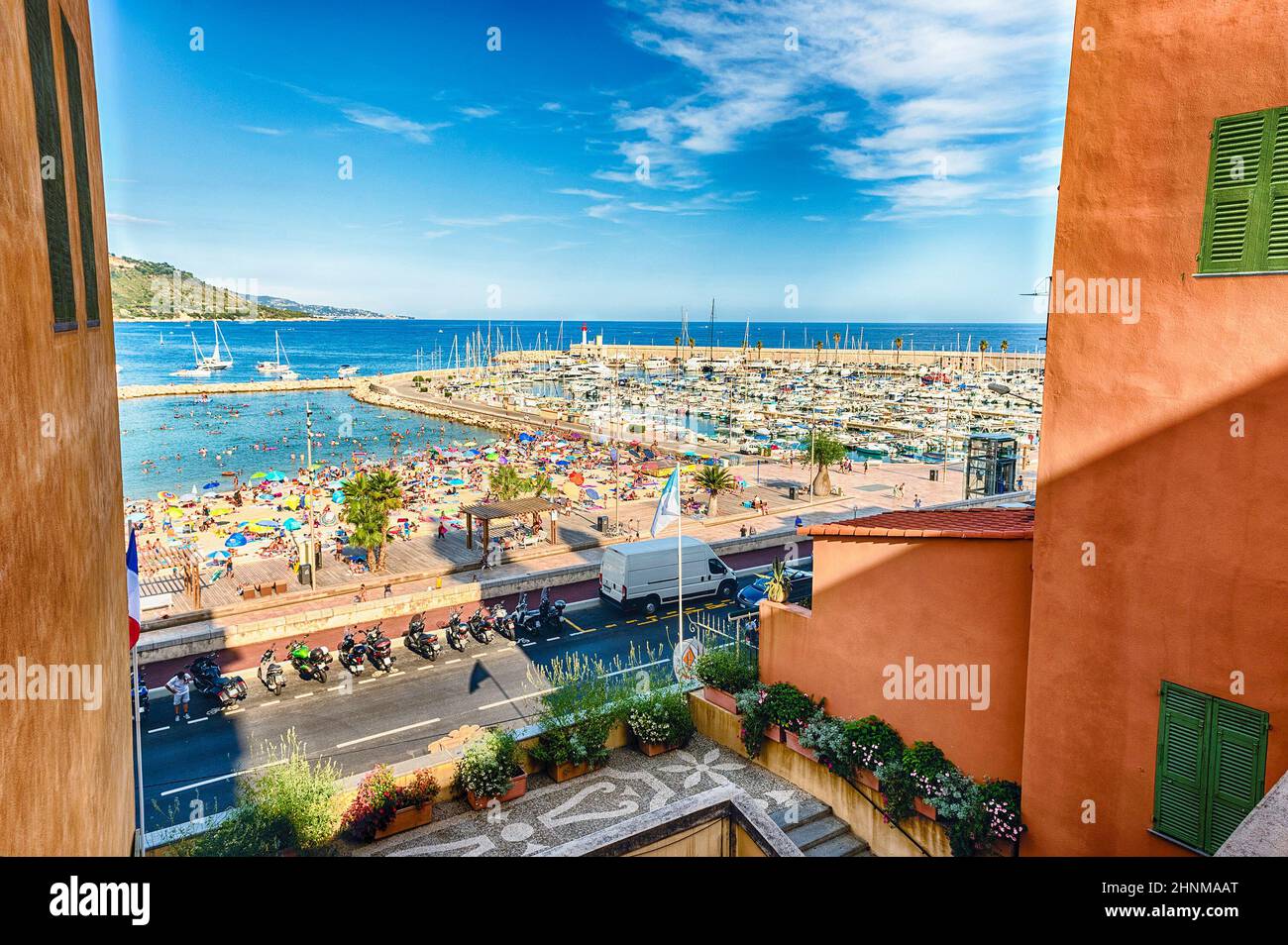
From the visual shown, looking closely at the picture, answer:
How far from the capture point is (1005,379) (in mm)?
98250

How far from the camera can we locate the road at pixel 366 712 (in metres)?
14.8

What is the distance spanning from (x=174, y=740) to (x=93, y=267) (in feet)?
42.4

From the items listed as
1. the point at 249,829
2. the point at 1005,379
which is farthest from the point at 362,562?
the point at 1005,379

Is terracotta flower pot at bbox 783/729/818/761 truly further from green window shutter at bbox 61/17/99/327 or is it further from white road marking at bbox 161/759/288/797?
green window shutter at bbox 61/17/99/327

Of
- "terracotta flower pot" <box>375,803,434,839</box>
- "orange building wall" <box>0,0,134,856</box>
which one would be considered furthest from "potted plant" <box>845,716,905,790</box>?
"orange building wall" <box>0,0,134,856</box>

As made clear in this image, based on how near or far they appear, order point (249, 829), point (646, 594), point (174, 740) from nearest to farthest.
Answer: point (249, 829)
point (174, 740)
point (646, 594)

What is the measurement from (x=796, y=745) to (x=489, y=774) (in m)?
4.55

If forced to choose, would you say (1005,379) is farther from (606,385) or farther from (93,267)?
(93,267)

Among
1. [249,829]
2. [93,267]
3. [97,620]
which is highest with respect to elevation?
[93,267]

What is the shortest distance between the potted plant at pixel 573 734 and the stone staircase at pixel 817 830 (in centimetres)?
290

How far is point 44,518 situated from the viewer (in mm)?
3811

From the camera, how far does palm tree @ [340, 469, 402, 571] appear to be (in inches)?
1030

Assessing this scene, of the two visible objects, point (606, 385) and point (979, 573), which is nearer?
point (979, 573)

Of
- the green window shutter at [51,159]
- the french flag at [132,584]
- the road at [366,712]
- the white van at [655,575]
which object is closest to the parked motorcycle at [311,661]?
the road at [366,712]
